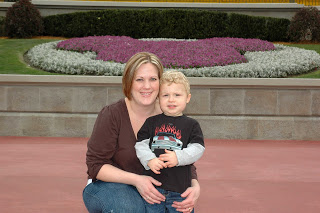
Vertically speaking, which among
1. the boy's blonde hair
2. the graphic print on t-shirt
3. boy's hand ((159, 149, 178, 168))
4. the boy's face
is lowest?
boy's hand ((159, 149, 178, 168))

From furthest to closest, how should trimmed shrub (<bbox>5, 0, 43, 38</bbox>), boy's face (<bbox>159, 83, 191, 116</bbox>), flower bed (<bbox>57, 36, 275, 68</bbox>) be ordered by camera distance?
trimmed shrub (<bbox>5, 0, 43, 38</bbox>), flower bed (<bbox>57, 36, 275, 68</bbox>), boy's face (<bbox>159, 83, 191, 116</bbox>)

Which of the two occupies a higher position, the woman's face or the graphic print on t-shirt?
the woman's face

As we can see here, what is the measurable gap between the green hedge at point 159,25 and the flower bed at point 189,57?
2.98 meters

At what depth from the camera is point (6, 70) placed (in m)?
12.0

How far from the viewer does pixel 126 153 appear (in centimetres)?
387

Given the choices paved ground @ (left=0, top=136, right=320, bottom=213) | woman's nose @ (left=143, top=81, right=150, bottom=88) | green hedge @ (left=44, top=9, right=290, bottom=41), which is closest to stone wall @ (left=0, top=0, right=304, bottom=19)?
green hedge @ (left=44, top=9, right=290, bottom=41)

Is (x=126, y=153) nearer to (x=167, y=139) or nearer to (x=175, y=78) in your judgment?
(x=167, y=139)

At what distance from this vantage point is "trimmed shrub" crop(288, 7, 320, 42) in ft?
58.5

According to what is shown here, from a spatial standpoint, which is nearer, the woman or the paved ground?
the woman

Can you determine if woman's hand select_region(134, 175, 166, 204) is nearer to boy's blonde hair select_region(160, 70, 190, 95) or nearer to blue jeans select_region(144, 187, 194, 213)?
blue jeans select_region(144, 187, 194, 213)

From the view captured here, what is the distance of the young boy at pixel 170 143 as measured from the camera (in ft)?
11.5

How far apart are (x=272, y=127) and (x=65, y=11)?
11768 mm

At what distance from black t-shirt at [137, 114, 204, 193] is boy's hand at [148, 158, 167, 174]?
11 centimetres

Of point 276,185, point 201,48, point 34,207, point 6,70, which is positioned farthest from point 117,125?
point 201,48
